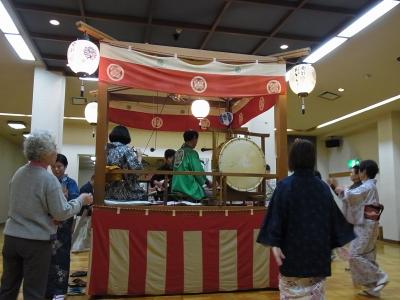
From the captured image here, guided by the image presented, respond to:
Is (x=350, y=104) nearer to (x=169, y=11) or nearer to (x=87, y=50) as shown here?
(x=169, y=11)

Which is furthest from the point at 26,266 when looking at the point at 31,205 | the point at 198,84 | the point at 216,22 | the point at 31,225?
the point at 216,22

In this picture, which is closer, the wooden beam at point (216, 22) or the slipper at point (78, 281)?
the slipper at point (78, 281)

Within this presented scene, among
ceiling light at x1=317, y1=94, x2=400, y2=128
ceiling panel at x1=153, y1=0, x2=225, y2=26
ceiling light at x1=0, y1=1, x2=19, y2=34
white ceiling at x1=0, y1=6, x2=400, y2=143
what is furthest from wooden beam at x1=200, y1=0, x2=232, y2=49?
ceiling light at x1=317, y1=94, x2=400, y2=128

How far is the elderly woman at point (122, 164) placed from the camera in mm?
4023

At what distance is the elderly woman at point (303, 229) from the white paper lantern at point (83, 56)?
298 centimetres

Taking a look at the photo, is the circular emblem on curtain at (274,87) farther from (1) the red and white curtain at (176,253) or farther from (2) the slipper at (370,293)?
(2) the slipper at (370,293)

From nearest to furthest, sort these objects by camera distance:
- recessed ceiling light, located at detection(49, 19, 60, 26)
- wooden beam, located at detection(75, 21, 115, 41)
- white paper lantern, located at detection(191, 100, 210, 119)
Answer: wooden beam, located at detection(75, 21, 115, 41) → recessed ceiling light, located at detection(49, 19, 60, 26) → white paper lantern, located at detection(191, 100, 210, 119)

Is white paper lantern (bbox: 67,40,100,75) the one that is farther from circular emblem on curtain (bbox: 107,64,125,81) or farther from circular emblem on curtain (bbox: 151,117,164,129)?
circular emblem on curtain (bbox: 151,117,164,129)

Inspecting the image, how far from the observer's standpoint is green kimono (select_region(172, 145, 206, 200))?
14.3 feet

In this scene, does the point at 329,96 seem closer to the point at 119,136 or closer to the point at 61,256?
the point at 119,136

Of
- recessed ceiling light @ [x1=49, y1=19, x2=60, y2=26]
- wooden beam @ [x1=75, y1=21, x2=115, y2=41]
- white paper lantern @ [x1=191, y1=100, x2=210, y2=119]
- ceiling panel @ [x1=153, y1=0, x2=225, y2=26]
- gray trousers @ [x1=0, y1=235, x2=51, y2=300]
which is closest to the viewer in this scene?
gray trousers @ [x1=0, y1=235, x2=51, y2=300]

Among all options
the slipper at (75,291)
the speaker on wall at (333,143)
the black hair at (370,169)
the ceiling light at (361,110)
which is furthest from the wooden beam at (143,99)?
the speaker on wall at (333,143)

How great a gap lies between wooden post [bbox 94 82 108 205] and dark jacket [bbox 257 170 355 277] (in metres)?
2.21

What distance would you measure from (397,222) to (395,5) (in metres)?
6.62
